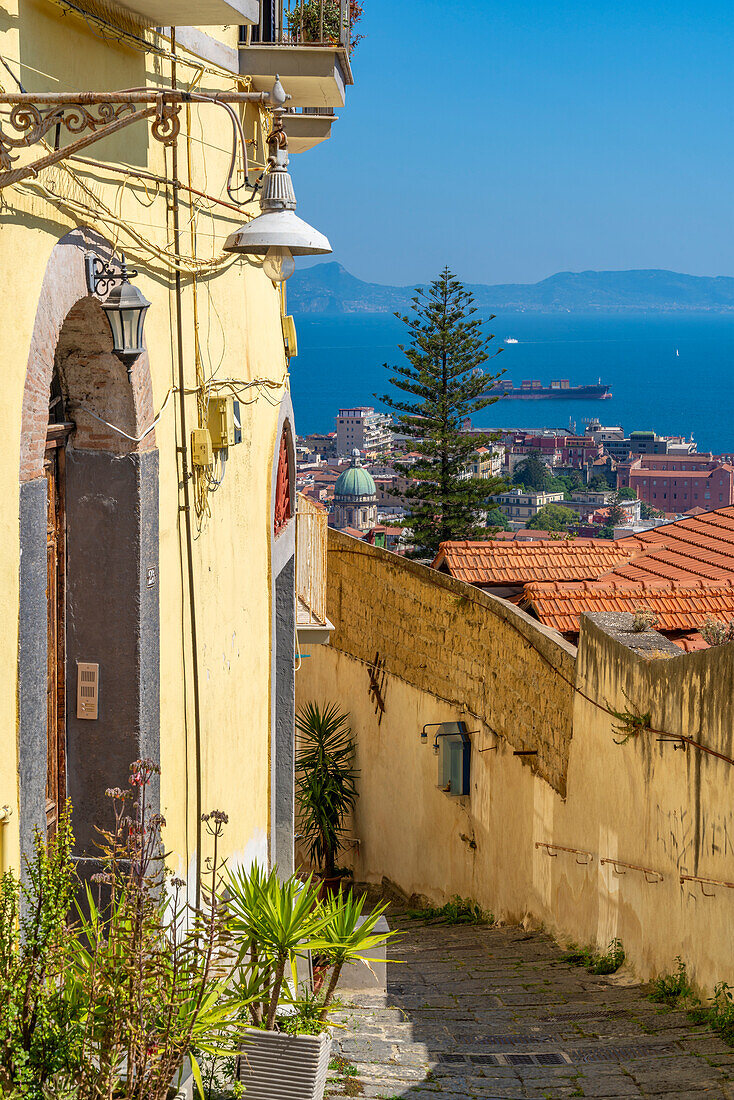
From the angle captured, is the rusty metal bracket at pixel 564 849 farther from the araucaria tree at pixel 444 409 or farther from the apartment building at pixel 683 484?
the apartment building at pixel 683 484

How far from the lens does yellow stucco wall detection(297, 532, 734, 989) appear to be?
632 centimetres

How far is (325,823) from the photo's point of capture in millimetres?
12938

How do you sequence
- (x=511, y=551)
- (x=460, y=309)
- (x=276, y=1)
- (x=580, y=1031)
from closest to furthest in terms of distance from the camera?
1. (x=580, y=1031)
2. (x=276, y=1)
3. (x=511, y=551)
4. (x=460, y=309)

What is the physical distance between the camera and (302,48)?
6969 millimetres

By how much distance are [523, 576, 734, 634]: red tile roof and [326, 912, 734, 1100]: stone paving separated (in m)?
2.50

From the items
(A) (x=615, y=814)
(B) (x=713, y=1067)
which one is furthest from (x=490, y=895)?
(B) (x=713, y=1067)

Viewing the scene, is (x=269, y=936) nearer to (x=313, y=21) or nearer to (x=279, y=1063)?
(x=279, y=1063)

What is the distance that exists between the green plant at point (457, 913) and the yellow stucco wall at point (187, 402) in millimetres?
3256

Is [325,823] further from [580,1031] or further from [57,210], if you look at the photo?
[57,210]

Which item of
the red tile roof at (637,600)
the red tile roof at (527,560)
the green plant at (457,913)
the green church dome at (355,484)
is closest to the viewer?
the red tile roof at (637,600)

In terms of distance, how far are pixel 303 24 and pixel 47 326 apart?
3.95m

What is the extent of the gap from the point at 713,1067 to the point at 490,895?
4868 millimetres

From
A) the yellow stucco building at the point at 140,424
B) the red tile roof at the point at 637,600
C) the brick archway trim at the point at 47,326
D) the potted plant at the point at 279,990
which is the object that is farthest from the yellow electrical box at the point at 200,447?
the red tile roof at the point at 637,600

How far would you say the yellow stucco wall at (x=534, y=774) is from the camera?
6316mm
